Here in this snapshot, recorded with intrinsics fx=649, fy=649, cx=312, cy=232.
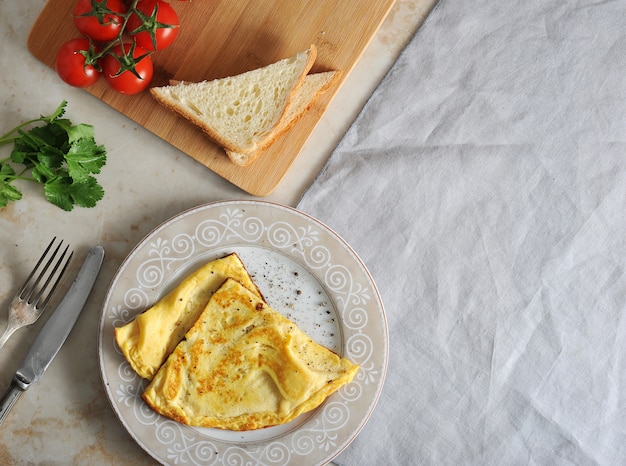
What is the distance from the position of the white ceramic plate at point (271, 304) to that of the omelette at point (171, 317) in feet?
0.26

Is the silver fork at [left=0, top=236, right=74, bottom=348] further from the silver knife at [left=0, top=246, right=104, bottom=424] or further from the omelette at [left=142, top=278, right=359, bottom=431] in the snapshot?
the omelette at [left=142, top=278, right=359, bottom=431]

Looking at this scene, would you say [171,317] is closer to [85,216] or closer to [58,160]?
[85,216]

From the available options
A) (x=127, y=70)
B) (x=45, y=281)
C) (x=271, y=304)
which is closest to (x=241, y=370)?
(x=271, y=304)

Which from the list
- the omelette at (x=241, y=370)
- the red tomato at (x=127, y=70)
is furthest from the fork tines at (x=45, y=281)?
the red tomato at (x=127, y=70)

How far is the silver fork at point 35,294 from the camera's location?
8.93ft

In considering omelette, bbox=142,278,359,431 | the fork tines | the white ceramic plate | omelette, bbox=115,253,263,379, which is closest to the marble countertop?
the fork tines

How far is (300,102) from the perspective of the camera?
2754mm

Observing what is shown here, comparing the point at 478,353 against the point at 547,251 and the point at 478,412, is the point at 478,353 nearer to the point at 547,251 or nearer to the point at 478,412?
the point at 478,412

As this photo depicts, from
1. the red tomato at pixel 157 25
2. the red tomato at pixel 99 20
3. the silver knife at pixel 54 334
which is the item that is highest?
the red tomato at pixel 157 25

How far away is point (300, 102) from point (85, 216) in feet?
3.48

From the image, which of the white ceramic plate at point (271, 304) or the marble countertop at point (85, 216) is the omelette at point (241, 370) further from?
the marble countertop at point (85, 216)

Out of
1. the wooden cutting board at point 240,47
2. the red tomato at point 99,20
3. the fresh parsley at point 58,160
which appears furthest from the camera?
the wooden cutting board at point 240,47

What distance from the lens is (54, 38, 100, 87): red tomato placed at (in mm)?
2596

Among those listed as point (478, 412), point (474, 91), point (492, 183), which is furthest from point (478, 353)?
point (474, 91)
